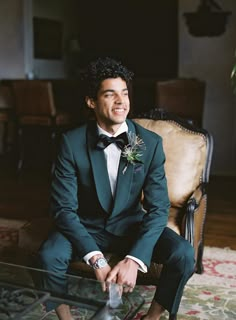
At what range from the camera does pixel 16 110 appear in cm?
611

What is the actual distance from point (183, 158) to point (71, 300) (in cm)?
128

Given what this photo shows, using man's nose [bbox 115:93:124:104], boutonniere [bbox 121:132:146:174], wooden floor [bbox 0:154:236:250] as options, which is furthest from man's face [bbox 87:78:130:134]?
wooden floor [bbox 0:154:236:250]

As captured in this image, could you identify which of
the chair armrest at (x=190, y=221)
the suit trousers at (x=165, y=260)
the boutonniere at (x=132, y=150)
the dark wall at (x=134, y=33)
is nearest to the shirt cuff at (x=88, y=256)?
the suit trousers at (x=165, y=260)

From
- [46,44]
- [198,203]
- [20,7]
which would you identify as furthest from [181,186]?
[46,44]

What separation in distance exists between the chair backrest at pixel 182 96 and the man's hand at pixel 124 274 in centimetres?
349

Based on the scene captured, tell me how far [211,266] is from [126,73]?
4.73 ft

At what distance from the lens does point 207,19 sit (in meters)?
5.82

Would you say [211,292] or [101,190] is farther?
[211,292]

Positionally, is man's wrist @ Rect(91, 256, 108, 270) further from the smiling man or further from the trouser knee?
the trouser knee

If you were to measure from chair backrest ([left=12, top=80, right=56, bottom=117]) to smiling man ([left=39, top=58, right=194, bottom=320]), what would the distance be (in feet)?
11.2

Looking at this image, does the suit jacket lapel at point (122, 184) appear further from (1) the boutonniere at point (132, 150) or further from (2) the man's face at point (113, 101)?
(2) the man's face at point (113, 101)

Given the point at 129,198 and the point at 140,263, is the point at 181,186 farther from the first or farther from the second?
the point at 140,263

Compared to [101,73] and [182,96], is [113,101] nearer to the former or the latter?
[101,73]

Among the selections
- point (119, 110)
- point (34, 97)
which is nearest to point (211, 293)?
point (119, 110)
